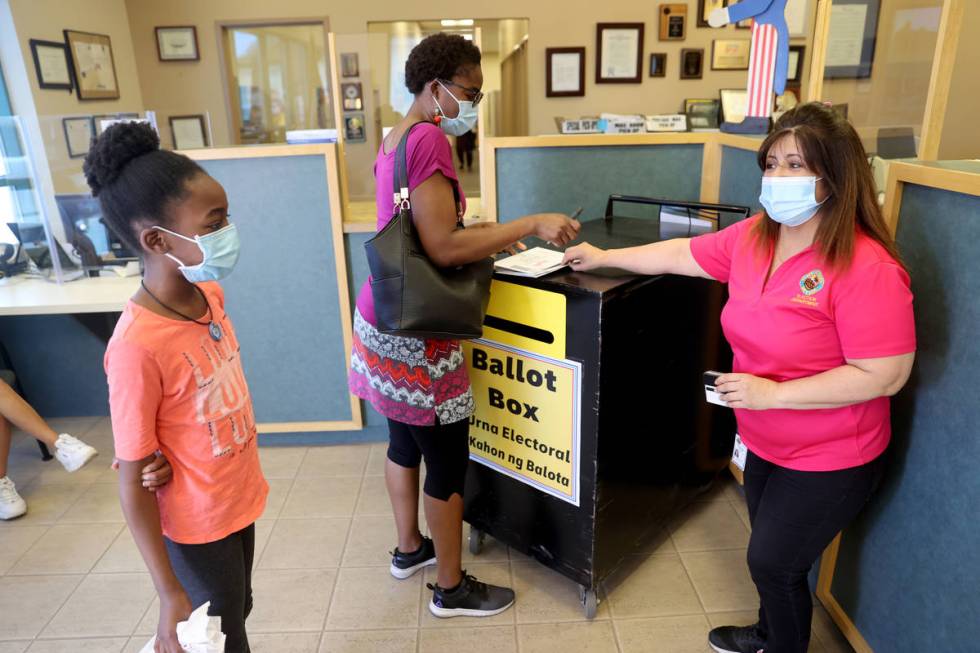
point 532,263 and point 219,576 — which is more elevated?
point 532,263

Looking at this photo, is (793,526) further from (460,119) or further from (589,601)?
(460,119)

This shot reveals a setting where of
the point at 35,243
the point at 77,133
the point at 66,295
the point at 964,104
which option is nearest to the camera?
the point at 66,295

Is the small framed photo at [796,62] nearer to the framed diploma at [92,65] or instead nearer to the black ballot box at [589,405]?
the black ballot box at [589,405]

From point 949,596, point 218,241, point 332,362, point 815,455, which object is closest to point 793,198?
point 815,455

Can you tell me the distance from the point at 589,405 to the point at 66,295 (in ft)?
7.45

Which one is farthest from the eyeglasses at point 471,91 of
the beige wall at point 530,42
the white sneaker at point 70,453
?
the beige wall at point 530,42

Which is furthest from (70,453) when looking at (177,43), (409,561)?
(177,43)

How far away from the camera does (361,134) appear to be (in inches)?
145

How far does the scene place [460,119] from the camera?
153 cm

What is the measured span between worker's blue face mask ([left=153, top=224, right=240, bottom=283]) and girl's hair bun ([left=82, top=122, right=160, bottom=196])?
0.37 ft

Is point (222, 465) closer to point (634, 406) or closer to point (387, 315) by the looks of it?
point (387, 315)

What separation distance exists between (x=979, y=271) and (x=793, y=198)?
0.33 meters

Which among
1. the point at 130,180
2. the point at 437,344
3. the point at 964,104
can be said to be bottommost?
the point at 437,344

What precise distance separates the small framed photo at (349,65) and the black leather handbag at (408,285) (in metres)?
1.87
